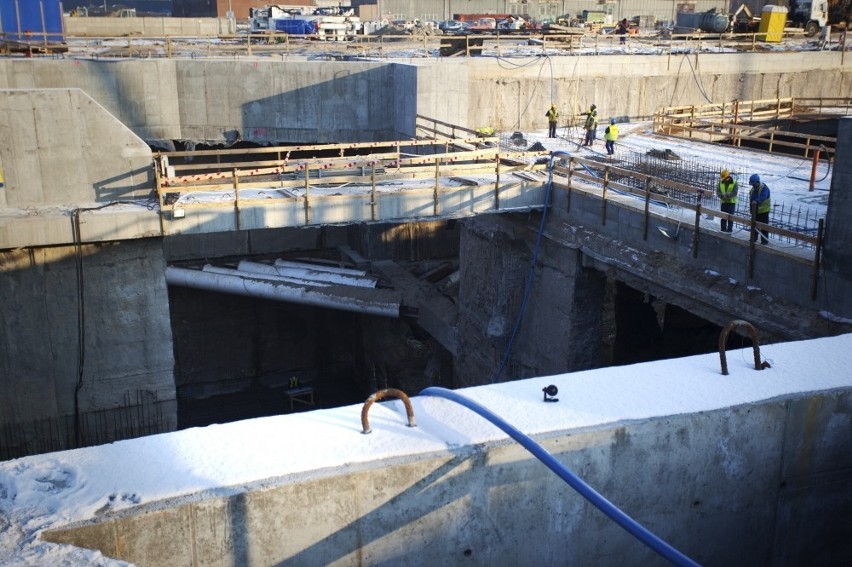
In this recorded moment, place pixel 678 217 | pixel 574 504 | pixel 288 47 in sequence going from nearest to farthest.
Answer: pixel 574 504
pixel 678 217
pixel 288 47

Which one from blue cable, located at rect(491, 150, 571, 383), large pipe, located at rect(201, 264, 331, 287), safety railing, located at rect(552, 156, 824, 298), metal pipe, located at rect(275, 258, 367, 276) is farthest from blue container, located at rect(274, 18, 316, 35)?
blue cable, located at rect(491, 150, 571, 383)

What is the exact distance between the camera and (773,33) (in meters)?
38.2

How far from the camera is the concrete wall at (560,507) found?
576 centimetres

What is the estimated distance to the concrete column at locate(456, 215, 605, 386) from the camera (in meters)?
16.5

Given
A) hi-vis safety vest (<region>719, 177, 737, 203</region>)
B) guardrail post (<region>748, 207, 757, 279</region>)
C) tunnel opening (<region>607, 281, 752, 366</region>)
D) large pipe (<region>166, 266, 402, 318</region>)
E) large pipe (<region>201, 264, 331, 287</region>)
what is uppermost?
hi-vis safety vest (<region>719, 177, 737, 203</region>)

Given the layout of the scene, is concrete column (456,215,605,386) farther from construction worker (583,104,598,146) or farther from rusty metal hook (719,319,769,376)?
rusty metal hook (719,319,769,376)

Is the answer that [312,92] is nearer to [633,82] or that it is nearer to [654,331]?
[633,82]

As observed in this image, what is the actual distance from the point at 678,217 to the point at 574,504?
9.17m

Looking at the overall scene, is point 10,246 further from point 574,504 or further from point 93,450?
point 574,504

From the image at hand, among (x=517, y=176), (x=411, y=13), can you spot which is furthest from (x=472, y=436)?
(x=411, y=13)

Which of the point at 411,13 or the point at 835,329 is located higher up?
the point at 411,13

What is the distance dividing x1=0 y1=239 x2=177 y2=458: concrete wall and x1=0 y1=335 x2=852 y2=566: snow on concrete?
8531mm

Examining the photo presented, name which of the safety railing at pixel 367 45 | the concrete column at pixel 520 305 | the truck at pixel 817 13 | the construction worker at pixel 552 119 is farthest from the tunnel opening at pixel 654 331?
the truck at pixel 817 13

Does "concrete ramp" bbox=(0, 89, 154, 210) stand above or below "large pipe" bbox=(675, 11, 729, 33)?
below
